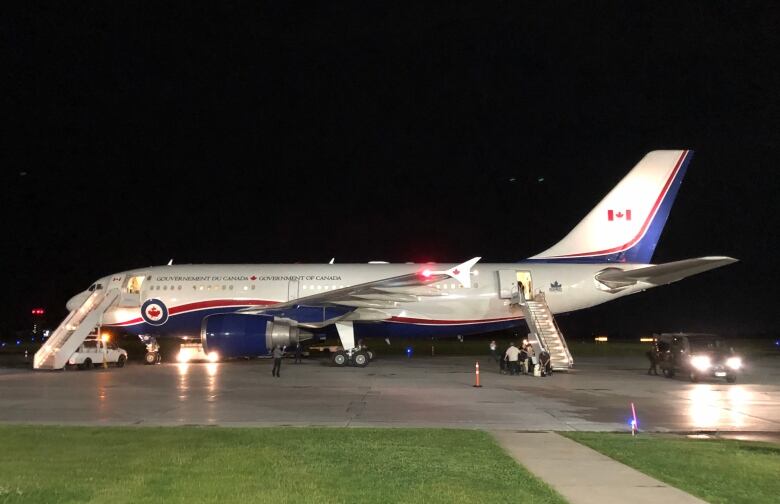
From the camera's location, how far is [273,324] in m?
26.0

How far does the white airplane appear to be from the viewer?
96.3ft

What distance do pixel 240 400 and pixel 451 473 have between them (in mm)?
9448

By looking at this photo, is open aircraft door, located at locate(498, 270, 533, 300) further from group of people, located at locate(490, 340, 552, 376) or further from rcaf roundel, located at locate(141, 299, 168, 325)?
rcaf roundel, located at locate(141, 299, 168, 325)

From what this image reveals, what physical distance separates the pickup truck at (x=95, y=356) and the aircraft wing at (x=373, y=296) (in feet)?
17.6

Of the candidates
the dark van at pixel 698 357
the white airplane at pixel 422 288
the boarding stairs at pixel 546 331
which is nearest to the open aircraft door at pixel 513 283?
the white airplane at pixel 422 288

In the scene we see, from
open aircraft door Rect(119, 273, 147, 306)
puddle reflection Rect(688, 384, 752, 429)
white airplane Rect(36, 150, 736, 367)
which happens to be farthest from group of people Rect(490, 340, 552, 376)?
open aircraft door Rect(119, 273, 147, 306)

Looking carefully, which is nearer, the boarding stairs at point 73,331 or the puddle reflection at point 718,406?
the puddle reflection at point 718,406

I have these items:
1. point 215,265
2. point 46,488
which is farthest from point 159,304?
point 46,488

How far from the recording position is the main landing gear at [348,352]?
93.3 ft

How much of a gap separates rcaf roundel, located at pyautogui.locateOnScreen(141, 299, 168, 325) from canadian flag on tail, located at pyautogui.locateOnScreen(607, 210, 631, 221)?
63.6 feet

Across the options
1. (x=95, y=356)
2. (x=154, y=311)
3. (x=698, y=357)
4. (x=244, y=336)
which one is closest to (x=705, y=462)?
(x=698, y=357)

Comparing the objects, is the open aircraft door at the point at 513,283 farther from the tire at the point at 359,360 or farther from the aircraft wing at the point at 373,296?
the tire at the point at 359,360

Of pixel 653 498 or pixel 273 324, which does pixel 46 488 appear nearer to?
pixel 653 498

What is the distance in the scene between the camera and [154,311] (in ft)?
101
